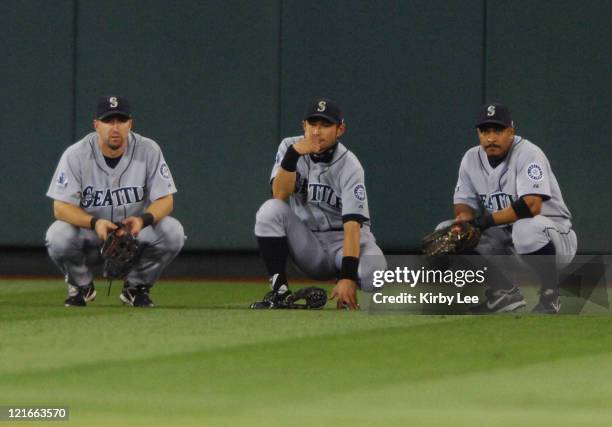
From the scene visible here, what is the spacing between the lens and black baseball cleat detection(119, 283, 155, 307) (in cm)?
812

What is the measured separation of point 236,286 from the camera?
10.4 metres

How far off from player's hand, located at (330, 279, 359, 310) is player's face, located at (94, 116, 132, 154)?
61.3 inches

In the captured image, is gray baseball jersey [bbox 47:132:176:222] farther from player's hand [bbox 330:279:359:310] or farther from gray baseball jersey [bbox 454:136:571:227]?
gray baseball jersey [bbox 454:136:571:227]

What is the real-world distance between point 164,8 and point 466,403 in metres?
7.43

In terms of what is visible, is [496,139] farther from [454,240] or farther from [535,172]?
[454,240]

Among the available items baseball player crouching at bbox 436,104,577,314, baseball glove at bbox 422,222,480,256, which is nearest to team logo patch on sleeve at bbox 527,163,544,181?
baseball player crouching at bbox 436,104,577,314

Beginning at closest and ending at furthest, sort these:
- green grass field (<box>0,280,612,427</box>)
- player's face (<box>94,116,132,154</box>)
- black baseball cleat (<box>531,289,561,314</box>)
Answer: green grass field (<box>0,280,612,427</box>), black baseball cleat (<box>531,289,561,314</box>), player's face (<box>94,116,132,154</box>)

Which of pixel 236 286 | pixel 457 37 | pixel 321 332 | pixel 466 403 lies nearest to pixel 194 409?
pixel 466 403

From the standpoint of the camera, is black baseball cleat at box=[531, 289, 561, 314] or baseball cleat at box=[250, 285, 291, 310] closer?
black baseball cleat at box=[531, 289, 561, 314]

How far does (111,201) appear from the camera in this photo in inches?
320

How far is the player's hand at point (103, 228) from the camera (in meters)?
7.59

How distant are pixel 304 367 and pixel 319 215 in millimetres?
2882

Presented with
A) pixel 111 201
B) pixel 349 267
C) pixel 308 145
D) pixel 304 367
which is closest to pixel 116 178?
pixel 111 201

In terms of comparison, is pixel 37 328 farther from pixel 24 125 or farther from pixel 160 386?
pixel 24 125
